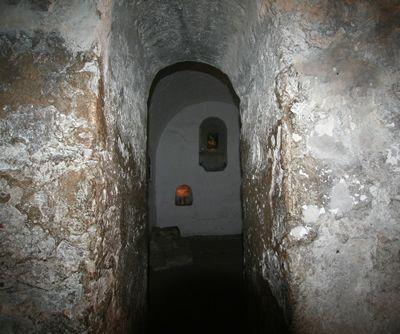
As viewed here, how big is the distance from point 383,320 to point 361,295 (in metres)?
0.15

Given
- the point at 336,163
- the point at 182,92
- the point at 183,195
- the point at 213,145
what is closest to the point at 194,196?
the point at 183,195

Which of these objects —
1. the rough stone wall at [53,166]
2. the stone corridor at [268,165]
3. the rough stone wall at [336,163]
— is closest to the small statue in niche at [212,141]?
the stone corridor at [268,165]

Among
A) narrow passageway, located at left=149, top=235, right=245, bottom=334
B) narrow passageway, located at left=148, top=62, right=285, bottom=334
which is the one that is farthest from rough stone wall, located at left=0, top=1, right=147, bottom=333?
narrow passageway, located at left=148, top=62, right=285, bottom=334

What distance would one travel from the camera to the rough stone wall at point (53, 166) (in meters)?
1.04

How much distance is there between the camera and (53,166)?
1.06 meters

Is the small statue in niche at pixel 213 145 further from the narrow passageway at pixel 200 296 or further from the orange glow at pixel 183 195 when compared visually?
the narrow passageway at pixel 200 296

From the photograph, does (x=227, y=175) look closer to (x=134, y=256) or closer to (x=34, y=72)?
(x=134, y=256)

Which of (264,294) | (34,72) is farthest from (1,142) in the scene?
(264,294)

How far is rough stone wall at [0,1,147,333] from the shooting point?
40.9 inches

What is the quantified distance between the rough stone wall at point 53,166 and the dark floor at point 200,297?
3.09 feet

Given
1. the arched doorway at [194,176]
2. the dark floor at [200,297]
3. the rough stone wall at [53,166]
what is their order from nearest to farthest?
the rough stone wall at [53,166] < the dark floor at [200,297] < the arched doorway at [194,176]

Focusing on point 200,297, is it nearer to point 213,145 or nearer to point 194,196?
point 194,196

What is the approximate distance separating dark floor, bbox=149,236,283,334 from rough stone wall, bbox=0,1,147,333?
3.09ft

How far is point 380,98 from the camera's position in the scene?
1.17m
